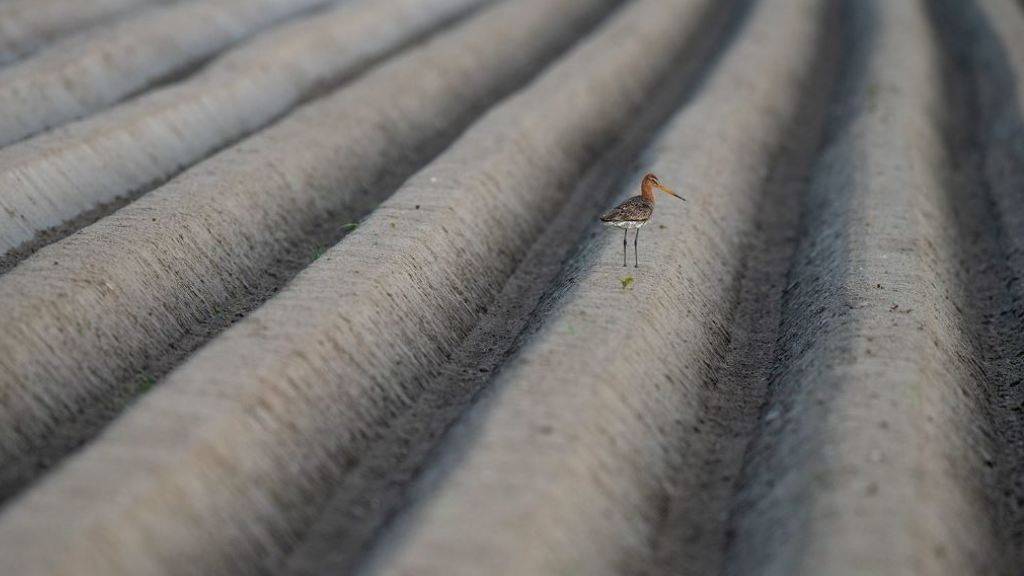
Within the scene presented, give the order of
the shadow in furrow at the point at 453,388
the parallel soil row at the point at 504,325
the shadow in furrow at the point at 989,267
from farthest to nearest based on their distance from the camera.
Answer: the shadow in furrow at the point at 989,267, the shadow in furrow at the point at 453,388, the parallel soil row at the point at 504,325

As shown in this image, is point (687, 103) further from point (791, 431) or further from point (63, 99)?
point (63, 99)

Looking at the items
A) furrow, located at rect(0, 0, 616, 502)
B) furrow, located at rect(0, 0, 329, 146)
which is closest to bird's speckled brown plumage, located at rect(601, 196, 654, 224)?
furrow, located at rect(0, 0, 616, 502)

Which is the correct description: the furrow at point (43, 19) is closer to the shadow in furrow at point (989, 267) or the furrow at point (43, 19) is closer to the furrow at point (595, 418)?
the furrow at point (595, 418)

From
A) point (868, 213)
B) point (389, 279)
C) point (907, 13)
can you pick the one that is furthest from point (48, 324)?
point (907, 13)

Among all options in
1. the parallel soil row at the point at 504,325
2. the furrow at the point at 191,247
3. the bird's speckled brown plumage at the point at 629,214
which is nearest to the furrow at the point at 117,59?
the parallel soil row at the point at 504,325

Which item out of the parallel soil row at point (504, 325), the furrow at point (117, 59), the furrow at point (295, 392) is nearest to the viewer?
the furrow at point (295, 392)

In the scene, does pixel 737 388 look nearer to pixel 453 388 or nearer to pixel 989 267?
pixel 453 388
